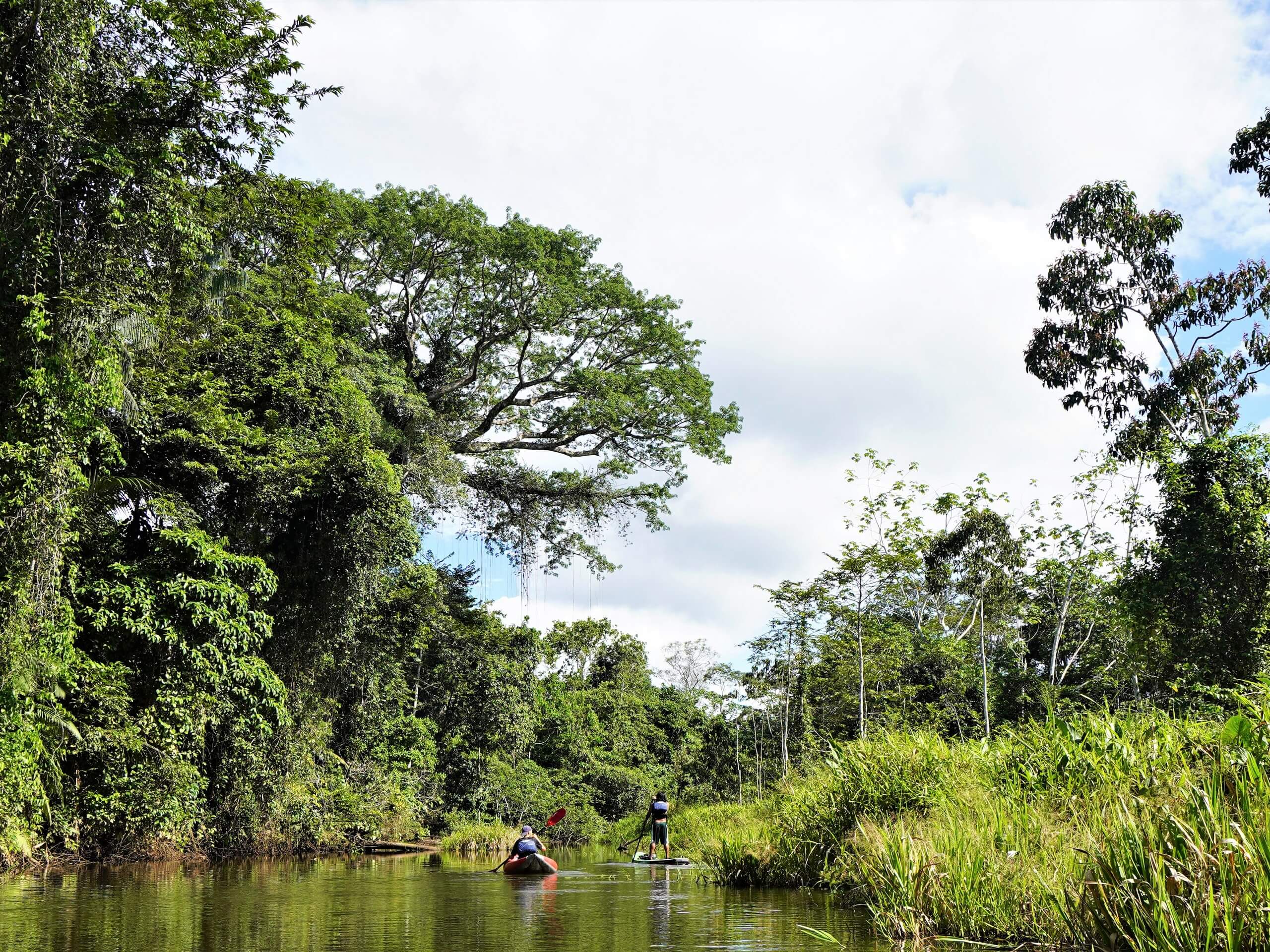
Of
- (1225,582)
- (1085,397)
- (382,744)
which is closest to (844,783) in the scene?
(1225,582)

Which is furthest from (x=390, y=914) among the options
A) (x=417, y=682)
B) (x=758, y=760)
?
(x=758, y=760)

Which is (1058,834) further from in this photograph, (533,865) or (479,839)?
(479,839)

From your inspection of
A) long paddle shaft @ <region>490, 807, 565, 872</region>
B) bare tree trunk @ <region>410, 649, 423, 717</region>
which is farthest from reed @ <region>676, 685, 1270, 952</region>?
bare tree trunk @ <region>410, 649, 423, 717</region>

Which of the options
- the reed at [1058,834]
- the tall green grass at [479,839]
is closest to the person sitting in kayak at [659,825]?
the reed at [1058,834]

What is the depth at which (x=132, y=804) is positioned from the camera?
16078 mm

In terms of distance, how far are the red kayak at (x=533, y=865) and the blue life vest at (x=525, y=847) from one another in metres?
0.40

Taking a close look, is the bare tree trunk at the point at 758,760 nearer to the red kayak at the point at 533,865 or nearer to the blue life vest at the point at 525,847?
the blue life vest at the point at 525,847

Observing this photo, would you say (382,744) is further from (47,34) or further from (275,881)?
(47,34)

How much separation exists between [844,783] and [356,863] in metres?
13.2

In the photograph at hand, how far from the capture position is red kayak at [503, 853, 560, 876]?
16.5 meters

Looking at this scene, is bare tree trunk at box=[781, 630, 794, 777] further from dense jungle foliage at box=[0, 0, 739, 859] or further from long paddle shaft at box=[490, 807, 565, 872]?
long paddle shaft at box=[490, 807, 565, 872]

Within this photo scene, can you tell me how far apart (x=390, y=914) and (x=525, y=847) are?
25.8 ft

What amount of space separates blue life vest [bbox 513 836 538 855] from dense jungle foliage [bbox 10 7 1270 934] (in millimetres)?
4973

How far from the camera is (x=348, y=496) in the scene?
20.6 m
